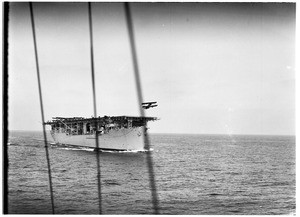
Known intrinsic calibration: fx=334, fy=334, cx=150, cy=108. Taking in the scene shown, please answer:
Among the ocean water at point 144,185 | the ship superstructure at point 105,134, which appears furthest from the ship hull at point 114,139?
the ocean water at point 144,185

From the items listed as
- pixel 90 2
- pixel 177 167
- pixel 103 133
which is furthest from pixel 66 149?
pixel 90 2

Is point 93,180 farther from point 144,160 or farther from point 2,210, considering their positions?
point 2,210

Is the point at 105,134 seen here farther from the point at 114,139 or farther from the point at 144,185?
the point at 144,185

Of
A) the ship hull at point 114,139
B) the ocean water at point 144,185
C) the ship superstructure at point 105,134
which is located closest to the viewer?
the ocean water at point 144,185

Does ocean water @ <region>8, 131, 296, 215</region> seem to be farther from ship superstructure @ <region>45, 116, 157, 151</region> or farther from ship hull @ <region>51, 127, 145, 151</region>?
ship superstructure @ <region>45, 116, 157, 151</region>

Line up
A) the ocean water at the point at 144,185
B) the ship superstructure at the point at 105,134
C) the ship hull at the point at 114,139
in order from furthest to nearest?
1. the ship hull at the point at 114,139
2. the ship superstructure at the point at 105,134
3. the ocean water at the point at 144,185

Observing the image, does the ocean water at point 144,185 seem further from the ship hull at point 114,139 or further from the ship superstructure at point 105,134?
the ship superstructure at point 105,134

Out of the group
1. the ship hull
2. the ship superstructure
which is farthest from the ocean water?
the ship superstructure
